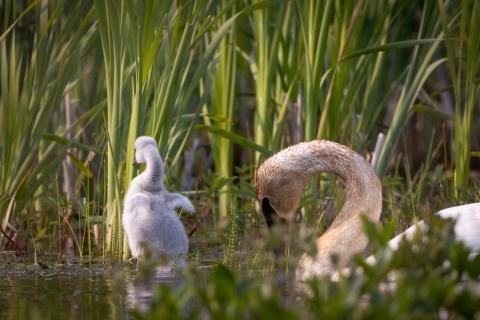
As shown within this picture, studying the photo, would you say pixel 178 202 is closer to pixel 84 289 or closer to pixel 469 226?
pixel 84 289

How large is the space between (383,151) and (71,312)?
125 inches

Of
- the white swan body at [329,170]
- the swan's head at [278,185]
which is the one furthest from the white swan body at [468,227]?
the swan's head at [278,185]

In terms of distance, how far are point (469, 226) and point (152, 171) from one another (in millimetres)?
1682

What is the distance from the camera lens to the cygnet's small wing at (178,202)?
448 cm

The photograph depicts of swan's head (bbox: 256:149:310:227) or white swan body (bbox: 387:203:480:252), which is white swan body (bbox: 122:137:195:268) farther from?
white swan body (bbox: 387:203:480:252)

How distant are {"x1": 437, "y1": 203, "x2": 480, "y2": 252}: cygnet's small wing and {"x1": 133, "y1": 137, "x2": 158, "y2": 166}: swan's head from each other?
5.01 feet

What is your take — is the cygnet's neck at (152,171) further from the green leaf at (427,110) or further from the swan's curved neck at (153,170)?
the green leaf at (427,110)

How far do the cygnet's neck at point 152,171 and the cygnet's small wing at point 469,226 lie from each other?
1.51m

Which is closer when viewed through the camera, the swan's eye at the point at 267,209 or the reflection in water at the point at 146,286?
the reflection in water at the point at 146,286

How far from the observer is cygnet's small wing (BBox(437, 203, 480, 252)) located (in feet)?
12.6

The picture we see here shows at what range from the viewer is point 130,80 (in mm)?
5191

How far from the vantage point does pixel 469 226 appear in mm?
3902

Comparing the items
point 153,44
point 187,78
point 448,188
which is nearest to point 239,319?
point 153,44

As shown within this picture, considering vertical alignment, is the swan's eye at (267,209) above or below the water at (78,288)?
above
